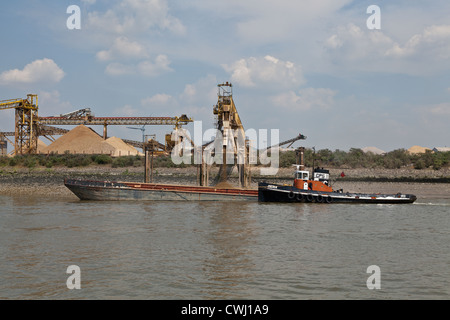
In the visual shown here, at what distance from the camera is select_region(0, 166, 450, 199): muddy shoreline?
54.8 meters

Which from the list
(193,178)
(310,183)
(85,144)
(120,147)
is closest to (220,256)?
(310,183)

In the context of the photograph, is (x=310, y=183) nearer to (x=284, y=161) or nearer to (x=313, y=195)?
(x=313, y=195)

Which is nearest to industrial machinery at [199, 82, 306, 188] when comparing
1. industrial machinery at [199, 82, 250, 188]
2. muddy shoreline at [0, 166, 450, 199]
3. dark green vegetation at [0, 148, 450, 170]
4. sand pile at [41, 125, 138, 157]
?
industrial machinery at [199, 82, 250, 188]

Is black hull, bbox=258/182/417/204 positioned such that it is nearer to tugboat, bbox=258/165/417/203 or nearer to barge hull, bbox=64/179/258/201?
tugboat, bbox=258/165/417/203

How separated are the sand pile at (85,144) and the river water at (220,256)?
2392 inches

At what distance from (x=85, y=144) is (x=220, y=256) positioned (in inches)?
3079

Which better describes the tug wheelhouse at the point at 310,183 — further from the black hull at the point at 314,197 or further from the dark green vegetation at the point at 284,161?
the dark green vegetation at the point at 284,161

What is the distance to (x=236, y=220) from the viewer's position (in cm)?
2750

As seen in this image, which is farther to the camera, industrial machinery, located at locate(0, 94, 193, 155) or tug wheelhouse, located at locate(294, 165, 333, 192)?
industrial machinery, located at locate(0, 94, 193, 155)

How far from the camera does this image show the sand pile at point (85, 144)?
88375 millimetres

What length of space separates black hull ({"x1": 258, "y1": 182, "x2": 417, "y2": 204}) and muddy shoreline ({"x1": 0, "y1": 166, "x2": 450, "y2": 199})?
1102 cm

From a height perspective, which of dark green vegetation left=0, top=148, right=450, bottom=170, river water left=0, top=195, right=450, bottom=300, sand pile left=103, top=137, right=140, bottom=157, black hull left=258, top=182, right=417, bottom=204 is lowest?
river water left=0, top=195, right=450, bottom=300
